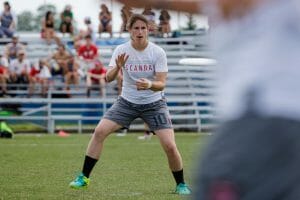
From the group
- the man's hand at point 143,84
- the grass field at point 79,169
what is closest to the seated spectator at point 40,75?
the grass field at point 79,169

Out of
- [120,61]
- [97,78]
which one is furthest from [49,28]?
[120,61]

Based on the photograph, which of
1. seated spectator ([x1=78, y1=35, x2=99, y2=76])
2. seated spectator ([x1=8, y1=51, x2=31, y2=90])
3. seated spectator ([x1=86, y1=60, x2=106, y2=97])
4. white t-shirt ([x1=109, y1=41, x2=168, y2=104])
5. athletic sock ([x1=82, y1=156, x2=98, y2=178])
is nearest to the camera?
white t-shirt ([x1=109, y1=41, x2=168, y2=104])

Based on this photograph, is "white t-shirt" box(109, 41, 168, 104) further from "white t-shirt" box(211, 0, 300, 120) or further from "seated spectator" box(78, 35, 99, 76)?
"seated spectator" box(78, 35, 99, 76)

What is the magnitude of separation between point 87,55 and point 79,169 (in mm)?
13896

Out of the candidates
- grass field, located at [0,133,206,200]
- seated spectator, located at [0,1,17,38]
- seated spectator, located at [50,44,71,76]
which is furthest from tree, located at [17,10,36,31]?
grass field, located at [0,133,206,200]

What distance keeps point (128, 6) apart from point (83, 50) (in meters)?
24.0

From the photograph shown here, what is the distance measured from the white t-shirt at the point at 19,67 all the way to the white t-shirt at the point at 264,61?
22.6 metres

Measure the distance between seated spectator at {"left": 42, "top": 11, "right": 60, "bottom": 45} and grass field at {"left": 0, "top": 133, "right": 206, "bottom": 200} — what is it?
8.34 meters

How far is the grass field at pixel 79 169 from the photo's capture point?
954cm

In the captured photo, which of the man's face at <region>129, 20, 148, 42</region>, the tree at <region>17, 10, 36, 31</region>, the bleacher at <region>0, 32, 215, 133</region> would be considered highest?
the man's face at <region>129, 20, 148, 42</region>

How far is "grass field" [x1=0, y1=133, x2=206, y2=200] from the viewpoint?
9.54 m

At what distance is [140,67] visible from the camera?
31.4 ft

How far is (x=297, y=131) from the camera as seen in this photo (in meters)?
2.69

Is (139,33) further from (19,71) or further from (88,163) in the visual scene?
(19,71)
